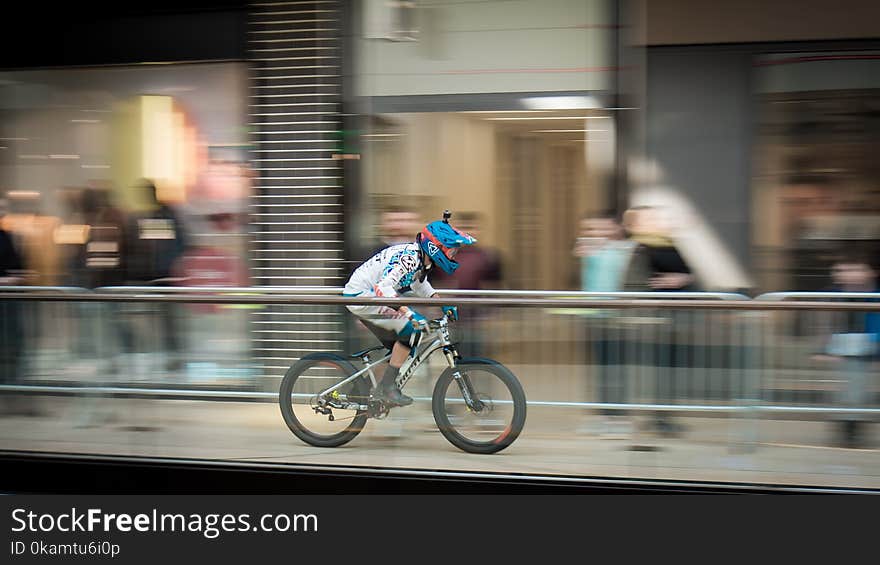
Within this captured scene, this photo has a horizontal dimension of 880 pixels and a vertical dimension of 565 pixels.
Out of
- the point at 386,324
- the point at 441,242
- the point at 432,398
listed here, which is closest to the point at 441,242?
the point at 441,242

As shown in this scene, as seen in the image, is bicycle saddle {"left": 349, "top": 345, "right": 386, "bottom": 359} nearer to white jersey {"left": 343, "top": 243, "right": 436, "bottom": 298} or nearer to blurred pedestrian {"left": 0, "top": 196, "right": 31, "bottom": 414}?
white jersey {"left": 343, "top": 243, "right": 436, "bottom": 298}

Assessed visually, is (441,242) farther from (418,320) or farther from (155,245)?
(155,245)

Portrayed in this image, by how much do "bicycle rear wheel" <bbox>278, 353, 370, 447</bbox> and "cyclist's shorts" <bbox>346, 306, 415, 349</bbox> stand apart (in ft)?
0.86

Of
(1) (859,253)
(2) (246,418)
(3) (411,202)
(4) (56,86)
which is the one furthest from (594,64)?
(4) (56,86)

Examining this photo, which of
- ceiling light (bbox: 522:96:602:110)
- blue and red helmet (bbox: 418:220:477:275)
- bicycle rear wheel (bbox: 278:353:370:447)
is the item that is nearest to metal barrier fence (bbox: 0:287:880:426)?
bicycle rear wheel (bbox: 278:353:370:447)

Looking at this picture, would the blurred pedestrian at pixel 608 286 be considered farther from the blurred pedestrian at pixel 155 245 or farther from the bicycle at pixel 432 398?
the blurred pedestrian at pixel 155 245

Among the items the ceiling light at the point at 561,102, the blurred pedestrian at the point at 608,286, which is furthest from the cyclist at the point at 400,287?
the ceiling light at the point at 561,102

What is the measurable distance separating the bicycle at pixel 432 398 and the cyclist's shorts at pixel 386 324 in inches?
3.0

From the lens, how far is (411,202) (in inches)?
357

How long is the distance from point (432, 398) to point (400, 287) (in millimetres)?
691

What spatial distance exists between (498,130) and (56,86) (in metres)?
4.33

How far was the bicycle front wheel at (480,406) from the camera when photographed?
590 cm

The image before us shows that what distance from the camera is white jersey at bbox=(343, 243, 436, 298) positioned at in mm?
6117

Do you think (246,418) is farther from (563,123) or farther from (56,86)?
(56,86)
